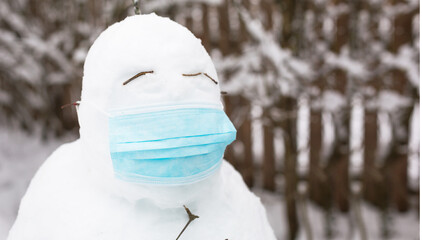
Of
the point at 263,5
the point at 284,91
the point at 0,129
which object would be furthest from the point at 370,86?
the point at 0,129

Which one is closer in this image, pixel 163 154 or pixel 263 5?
pixel 163 154

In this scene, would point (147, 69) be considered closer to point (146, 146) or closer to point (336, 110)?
point (146, 146)

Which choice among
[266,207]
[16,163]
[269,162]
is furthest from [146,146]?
[16,163]

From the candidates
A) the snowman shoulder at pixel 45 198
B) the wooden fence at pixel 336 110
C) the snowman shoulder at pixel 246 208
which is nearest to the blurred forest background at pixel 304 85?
the wooden fence at pixel 336 110

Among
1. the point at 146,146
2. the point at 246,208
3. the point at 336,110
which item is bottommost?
the point at 336,110

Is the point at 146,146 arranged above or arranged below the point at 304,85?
above

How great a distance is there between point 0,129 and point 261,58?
10.9ft

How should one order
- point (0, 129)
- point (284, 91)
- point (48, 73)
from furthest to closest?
1. point (0, 129)
2. point (48, 73)
3. point (284, 91)

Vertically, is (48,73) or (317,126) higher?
(48,73)

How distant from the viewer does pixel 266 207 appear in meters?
2.95

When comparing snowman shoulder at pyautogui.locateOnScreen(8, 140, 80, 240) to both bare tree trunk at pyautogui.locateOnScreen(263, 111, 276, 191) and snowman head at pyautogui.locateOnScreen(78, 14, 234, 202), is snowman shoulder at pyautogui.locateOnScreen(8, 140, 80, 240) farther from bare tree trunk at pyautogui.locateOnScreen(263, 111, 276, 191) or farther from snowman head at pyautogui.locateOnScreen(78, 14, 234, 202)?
bare tree trunk at pyautogui.locateOnScreen(263, 111, 276, 191)

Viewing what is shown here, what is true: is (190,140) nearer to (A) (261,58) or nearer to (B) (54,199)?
(B) (54,199)

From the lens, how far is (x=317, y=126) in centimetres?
289

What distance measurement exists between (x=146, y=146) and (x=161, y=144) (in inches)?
1.3
